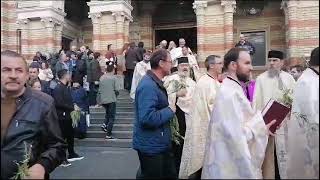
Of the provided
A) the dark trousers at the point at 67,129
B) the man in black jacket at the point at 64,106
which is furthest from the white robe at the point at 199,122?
the dark trousers at the point at 67,129

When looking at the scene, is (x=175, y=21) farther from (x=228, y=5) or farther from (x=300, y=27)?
(x=300, y=27)

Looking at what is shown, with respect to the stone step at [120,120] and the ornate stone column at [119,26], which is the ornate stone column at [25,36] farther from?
the stone step at [120,120]

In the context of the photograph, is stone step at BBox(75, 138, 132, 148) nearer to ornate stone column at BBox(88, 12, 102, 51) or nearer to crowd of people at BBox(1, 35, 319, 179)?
crowd of people at BBox(1, 35, 319, 179)

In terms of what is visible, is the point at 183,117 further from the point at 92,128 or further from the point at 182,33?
the point at 182,33

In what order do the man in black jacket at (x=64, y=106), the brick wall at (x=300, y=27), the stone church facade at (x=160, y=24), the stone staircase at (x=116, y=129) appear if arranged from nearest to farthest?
the man in black jacket at (x=64, y=106)
the stone staircase at (x=116, y=129)
the brick wall at (x=300, y=27)
the stone church facade at (x=160, y=24)

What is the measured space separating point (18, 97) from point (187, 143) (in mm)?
3407

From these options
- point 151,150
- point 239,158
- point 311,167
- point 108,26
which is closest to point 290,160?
point 311,167

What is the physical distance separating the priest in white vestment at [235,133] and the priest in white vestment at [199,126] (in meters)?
1.87

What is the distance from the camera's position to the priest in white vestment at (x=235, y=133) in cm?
352

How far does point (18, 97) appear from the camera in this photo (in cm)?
312

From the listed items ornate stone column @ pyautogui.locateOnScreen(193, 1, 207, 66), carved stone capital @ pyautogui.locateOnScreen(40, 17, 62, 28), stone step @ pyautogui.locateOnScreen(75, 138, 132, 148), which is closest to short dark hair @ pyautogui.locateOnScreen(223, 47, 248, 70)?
stone step @ pyautogui.locateOnScreen(75, 138, 132, 148)

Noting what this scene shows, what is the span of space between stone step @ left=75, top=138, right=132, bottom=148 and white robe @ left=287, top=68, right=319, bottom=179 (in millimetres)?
6057

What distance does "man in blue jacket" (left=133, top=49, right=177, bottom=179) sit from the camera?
435cm

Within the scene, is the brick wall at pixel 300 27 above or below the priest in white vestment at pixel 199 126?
above
